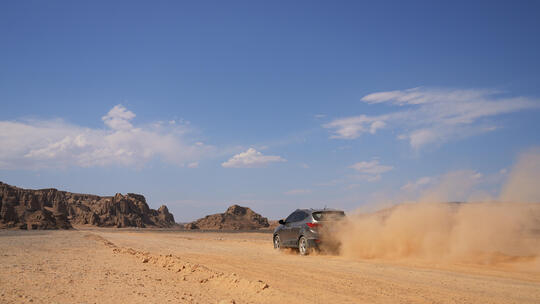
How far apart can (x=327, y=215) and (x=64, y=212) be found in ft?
347

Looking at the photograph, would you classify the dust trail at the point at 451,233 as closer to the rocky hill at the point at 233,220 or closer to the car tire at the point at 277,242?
the car tire at the point at 277,242

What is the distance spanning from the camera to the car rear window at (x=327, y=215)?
52.1 feet

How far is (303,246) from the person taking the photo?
15.9 meters

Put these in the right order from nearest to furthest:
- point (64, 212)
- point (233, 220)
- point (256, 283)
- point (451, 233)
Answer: point (256, 283), point (451, 233), point (233, 220), point (64, 212)

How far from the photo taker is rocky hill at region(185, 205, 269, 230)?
9962 centimetres

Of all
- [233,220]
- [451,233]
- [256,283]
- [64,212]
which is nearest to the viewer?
[256,283]

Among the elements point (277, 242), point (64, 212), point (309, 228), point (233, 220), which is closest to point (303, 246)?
point (309, 228)

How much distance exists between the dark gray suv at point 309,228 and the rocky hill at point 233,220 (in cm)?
8268

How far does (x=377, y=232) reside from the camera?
15781 millimetres

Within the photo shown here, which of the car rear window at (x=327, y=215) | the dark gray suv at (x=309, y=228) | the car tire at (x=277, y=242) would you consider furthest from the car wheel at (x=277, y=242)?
the car rear window at (x=327, y=215)

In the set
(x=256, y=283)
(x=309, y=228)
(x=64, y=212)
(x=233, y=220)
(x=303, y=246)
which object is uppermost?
(x=64, y=212)

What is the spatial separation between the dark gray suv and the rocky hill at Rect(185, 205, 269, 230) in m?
82.7

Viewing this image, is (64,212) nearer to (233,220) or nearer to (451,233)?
(233,220)

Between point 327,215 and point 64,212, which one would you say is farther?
point 64,212
